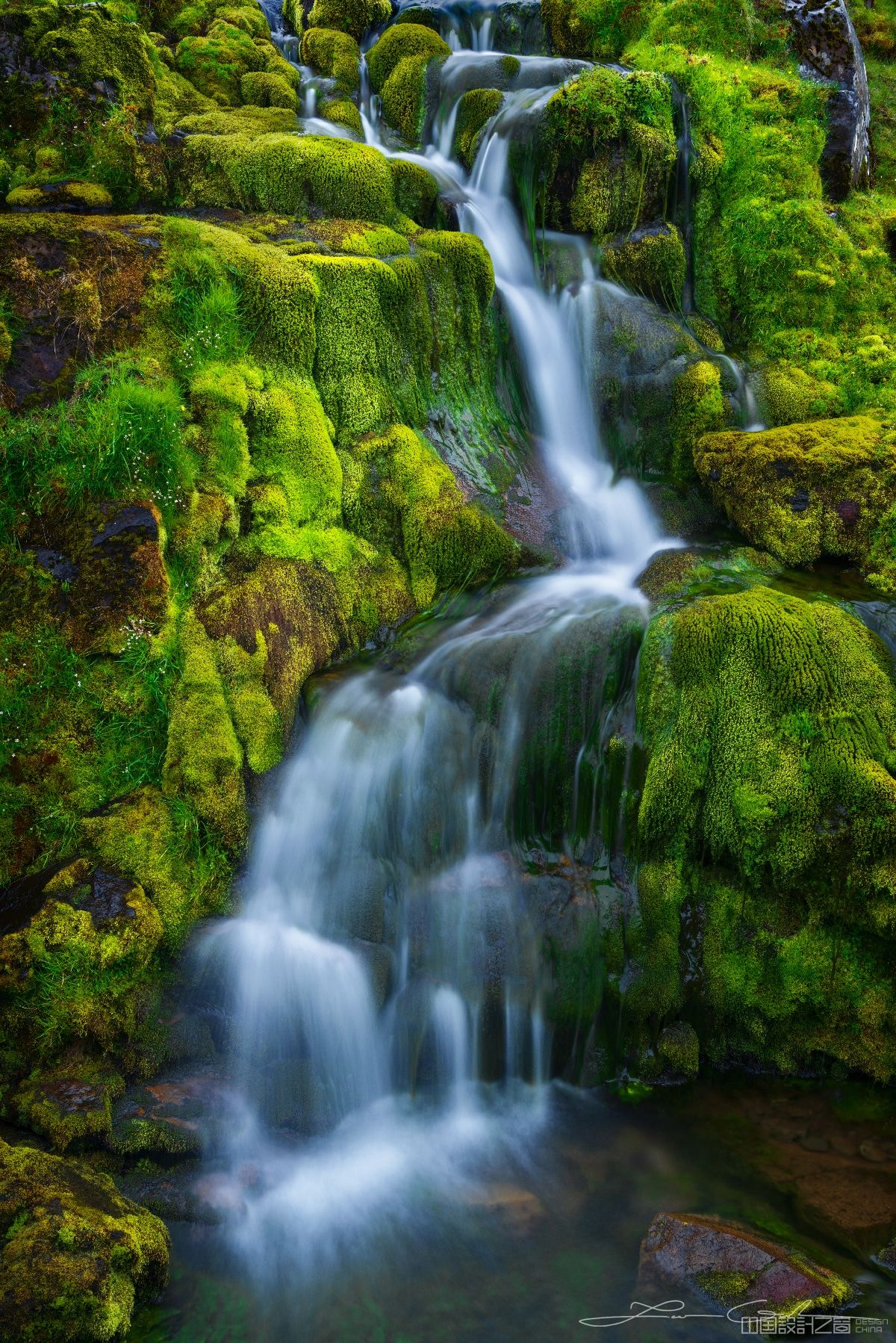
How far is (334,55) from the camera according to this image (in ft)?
34.1

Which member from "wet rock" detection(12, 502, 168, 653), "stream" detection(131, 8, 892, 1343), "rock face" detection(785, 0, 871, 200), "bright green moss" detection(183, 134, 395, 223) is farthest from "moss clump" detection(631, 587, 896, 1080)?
"rock face" detection(785, 0, 871, 200)

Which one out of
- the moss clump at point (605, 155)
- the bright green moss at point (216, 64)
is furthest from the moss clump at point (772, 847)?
the bright green moss at point (216, 64)

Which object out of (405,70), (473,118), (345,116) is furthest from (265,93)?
(473,118)

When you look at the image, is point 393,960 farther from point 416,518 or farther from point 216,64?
point 216,64

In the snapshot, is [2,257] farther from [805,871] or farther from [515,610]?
[805,871]

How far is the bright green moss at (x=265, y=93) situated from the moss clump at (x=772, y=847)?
7.51m

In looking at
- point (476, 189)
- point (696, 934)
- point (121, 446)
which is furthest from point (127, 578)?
point (476, 189)

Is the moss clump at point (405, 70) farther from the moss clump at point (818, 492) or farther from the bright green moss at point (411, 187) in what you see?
the moss clump at point (818, 492)

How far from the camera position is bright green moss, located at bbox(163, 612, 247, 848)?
504cm

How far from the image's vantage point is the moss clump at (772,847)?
478 centimetres

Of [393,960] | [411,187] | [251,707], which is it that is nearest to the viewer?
[393,960]

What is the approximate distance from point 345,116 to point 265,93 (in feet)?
2.75

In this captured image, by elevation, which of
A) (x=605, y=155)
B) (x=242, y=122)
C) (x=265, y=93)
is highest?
A: (x=265, y=93)

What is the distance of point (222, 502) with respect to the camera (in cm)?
569
